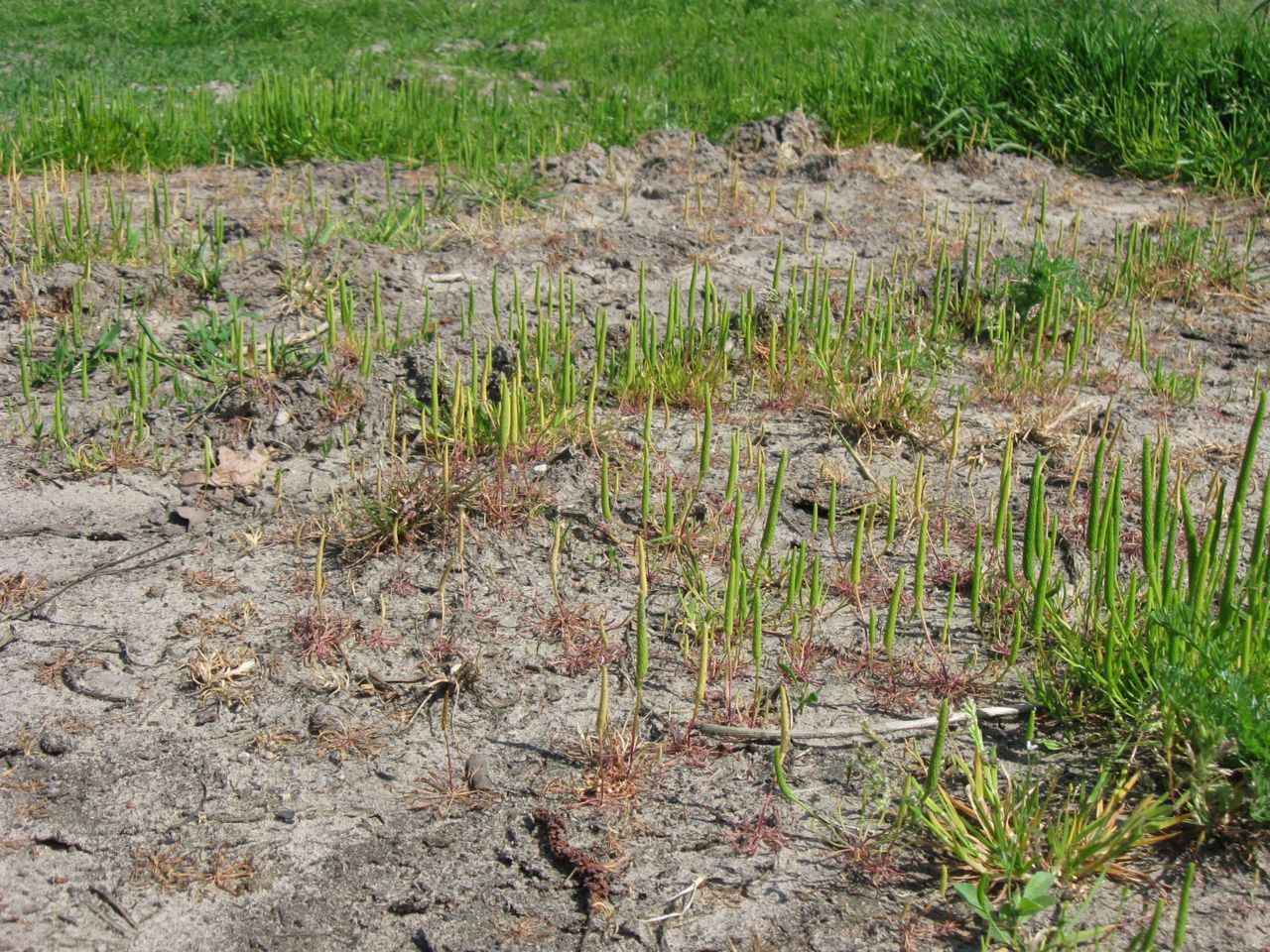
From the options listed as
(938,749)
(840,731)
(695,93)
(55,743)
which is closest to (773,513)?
(840,731)

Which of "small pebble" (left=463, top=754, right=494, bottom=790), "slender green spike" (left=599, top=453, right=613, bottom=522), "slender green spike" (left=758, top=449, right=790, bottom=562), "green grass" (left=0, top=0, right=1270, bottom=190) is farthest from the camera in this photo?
"green grass" (left=0, top=0, right=1270, bottom=190)

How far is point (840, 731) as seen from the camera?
2.58 metres

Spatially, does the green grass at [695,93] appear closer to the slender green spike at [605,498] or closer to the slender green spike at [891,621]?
the slender green spike at [605,498]

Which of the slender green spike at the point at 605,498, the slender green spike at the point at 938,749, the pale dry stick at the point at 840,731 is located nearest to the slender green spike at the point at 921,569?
the pale dry stick at the point at 840,731

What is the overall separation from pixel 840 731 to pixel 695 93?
4.66m

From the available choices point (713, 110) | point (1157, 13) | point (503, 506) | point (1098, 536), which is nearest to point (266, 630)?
point (503, 506)

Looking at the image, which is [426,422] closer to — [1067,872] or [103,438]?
[103,438]

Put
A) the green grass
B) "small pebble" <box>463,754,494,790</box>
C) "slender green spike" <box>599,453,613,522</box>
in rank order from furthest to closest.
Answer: the green grass < "slender green spike" <box>599,453,613,522</box> < "small pebble" <box>463,754,494,790</box>

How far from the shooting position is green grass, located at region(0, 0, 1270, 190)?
5562 millimetres

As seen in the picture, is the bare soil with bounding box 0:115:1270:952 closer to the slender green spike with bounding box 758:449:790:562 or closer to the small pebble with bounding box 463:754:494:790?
the small pebble with bounding box 463:754:494:790

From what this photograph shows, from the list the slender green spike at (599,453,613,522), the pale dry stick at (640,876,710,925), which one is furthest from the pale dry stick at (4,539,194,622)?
the pale dry stick at (640,876,710,925)

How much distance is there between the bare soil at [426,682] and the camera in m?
2.22

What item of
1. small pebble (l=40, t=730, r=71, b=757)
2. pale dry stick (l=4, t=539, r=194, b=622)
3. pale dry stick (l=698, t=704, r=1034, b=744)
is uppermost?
pale dry stick (l=4, t=539, r=194, b=622)

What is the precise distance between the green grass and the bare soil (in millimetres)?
1207
